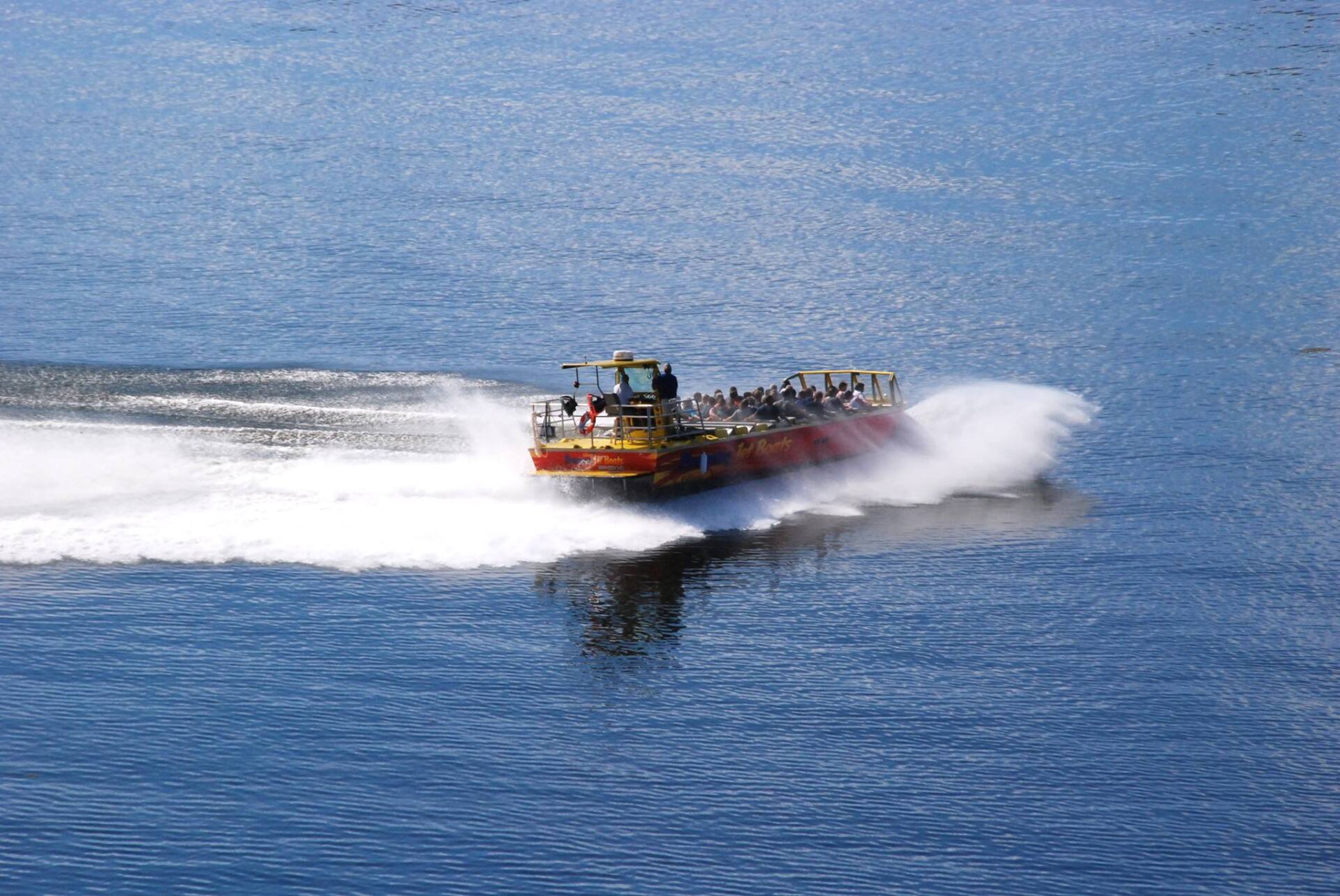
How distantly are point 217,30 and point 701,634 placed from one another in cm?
7461

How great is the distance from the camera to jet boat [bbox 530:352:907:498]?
28672 millimetres

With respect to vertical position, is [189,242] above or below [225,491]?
above

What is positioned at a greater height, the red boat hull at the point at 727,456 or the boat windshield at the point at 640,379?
the boat windshield at the point at 640,379

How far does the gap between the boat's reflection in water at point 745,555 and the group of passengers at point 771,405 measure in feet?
9.00

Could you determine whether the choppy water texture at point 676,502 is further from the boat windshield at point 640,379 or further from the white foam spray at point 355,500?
the boat windshield at point 640,379

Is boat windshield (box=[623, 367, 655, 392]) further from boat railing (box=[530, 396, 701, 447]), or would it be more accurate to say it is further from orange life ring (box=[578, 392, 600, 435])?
orange life ring (box=[578, 392, 600, 435])

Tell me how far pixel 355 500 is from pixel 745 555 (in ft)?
24.7

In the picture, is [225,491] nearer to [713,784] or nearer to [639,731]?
[639,731]

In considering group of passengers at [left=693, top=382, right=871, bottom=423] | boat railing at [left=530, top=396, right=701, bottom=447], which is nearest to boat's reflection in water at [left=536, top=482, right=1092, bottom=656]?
boat railing at [left=530, top=396, right=701, bottom=447]

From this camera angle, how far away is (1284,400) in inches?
1630

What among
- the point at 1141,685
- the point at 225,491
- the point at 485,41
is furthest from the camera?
the point at 485,41

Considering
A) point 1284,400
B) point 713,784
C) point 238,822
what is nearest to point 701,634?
point 713,784

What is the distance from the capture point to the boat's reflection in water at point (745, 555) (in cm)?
2425

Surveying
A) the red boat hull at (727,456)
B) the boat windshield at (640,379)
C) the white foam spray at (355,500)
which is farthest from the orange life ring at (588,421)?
the white foam spray at (355,500)
